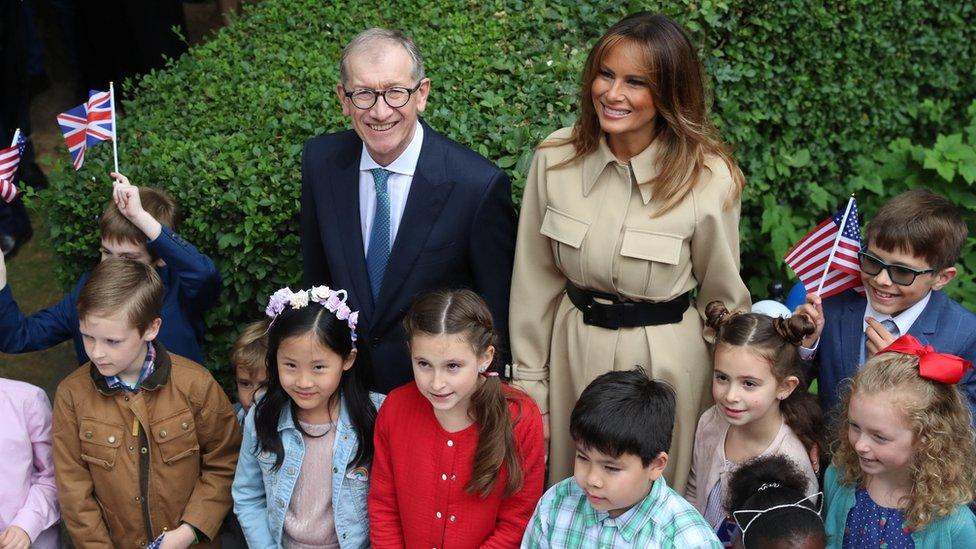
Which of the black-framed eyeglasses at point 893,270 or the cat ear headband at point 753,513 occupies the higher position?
the black-framed eyeglasses at point 893,270

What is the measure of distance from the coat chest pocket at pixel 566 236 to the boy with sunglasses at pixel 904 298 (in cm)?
78

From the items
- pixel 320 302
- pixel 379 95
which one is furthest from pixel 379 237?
pixel 379 95

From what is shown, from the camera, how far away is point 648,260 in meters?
3.42

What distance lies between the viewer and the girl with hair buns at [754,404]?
3.47 metres

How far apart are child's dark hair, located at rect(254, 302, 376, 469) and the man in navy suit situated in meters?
0.13

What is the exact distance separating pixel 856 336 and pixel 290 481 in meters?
1.98

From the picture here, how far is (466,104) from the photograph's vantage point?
4.60 m

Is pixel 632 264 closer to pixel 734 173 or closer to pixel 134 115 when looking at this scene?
pixel 734 173

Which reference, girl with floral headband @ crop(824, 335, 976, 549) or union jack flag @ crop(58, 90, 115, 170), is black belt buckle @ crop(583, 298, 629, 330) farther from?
union jack flag @ crop(58, 90, 115, 170)

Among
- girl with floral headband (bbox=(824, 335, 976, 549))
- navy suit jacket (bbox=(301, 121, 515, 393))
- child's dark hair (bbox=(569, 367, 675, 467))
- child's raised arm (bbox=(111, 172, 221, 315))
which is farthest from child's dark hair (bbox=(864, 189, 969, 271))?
child's raised arm (bbox=(111, 172, 221, 315))

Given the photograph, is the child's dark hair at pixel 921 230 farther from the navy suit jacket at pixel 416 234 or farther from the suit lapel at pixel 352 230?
the suit lapel at pixel 352 230

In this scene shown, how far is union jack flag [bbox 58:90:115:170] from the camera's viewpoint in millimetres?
4172

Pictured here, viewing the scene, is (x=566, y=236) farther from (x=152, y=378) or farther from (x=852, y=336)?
(x=152, y=378)

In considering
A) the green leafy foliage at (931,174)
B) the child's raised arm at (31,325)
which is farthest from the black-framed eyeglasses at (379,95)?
the green leafy foliage at (931,174)
